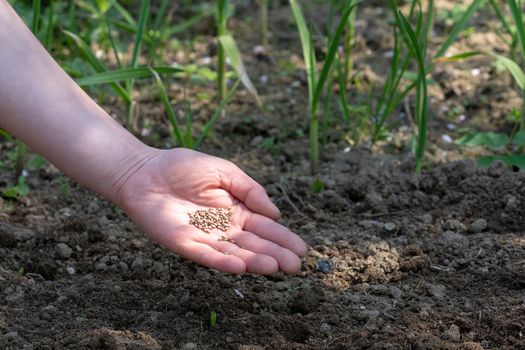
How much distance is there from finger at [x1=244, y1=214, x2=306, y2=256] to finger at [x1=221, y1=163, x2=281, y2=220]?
2 centimetres

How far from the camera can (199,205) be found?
2.06 m

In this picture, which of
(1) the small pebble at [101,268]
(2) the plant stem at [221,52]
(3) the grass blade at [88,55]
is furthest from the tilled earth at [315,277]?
(2) the plant stem at [221,52]

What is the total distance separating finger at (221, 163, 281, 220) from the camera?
1.99 metres

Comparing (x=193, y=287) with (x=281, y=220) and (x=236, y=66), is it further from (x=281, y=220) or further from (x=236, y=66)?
(x=236, y=66)

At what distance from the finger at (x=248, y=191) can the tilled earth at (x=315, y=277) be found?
0.19 m

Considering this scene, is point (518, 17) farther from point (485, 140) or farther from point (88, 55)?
point (88, 55)

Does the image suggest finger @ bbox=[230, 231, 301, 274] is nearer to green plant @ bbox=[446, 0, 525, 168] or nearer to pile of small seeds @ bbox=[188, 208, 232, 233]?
pile of small seeds @ bbox=[188, 208, 232, 233]

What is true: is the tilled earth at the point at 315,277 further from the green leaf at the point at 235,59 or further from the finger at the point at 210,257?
the green leaf at the point at 235,59

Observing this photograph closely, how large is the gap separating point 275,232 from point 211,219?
0.55 ft

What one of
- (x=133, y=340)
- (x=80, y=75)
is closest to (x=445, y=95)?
(x=80, y=75)

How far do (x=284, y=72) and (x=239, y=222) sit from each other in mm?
1568

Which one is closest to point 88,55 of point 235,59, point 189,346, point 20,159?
point 20,159

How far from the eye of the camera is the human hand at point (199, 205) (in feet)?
6.23

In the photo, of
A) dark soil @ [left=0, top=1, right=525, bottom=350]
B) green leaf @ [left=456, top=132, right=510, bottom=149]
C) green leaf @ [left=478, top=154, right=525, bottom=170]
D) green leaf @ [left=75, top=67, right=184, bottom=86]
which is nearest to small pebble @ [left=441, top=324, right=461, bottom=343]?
dark soil @ [left=0, top=1, right=525, bottom=350]
